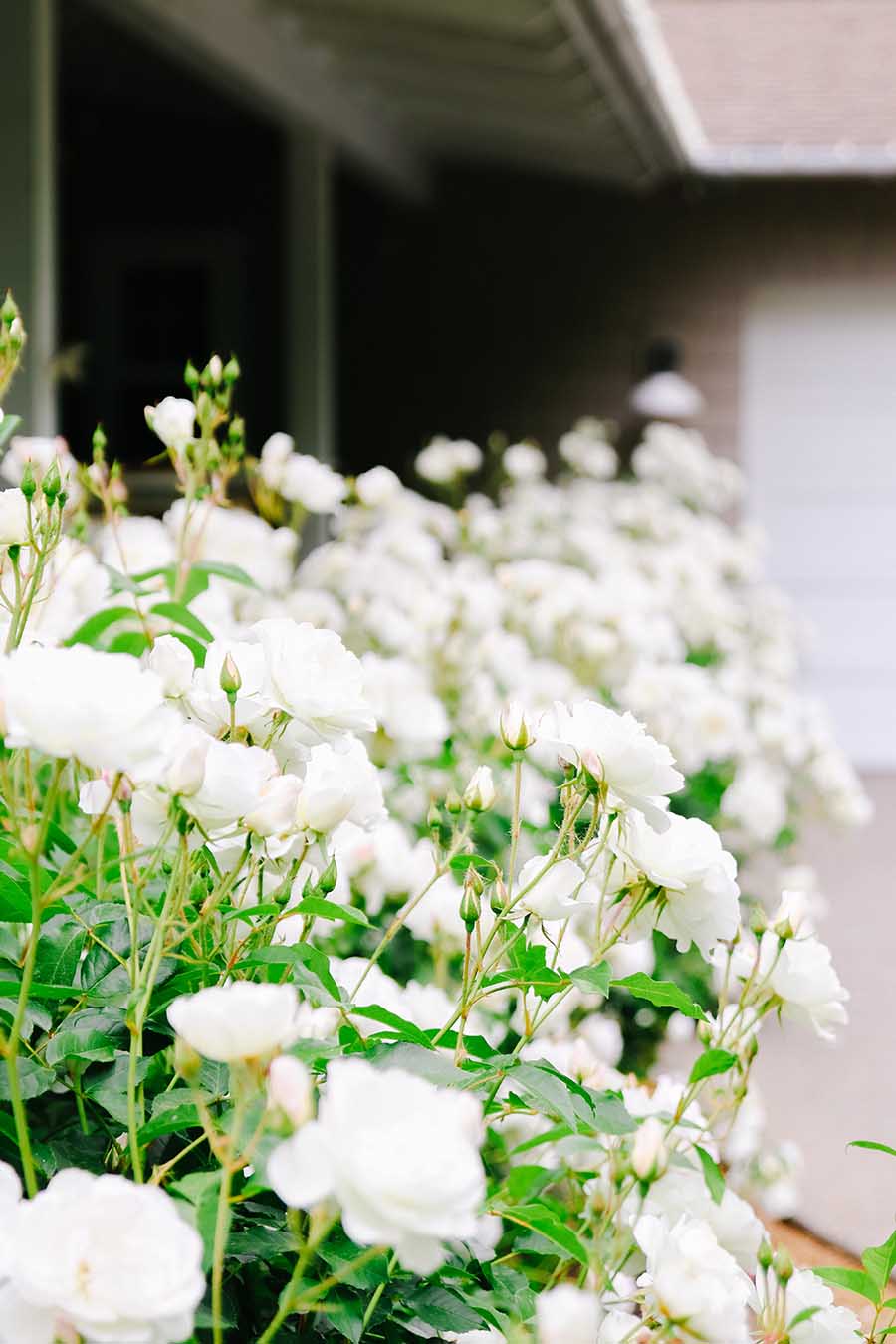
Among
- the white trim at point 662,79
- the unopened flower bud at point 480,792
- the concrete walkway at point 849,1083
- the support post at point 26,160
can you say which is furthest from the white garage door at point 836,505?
the unopened flower bud at point 480,792

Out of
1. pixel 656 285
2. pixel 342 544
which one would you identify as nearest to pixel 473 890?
pixel 342 544

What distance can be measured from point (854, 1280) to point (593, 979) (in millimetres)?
255

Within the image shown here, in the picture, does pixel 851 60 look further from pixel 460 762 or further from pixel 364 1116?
pixel 364 1116

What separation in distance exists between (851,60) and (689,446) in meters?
4.30

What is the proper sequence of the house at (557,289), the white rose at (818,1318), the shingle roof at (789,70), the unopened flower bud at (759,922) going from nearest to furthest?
the white rose at (818,1318), the unopened flower bud at (759,922), the shingle roof at (789,70), the house at (557,289)

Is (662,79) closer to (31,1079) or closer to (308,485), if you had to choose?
(308,485)

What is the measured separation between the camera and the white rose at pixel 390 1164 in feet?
1.98

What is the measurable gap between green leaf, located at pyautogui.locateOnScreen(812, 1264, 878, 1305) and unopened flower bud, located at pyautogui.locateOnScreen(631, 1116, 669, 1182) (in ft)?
0.89

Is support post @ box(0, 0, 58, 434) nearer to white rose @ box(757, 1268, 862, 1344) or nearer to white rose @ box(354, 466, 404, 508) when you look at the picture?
white rose @ box(354, 466, 404, 508)

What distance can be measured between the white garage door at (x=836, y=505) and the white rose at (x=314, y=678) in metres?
7.68

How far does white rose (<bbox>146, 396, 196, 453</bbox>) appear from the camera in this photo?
142 centimetres

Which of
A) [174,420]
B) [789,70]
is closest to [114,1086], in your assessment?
[174,420]

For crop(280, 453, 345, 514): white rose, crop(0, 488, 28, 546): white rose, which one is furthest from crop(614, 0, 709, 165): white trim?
crop(0, 488, 28, 546): white rose

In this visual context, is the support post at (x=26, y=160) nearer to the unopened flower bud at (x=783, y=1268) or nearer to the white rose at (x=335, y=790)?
the white rose at (x=335, y=790)
